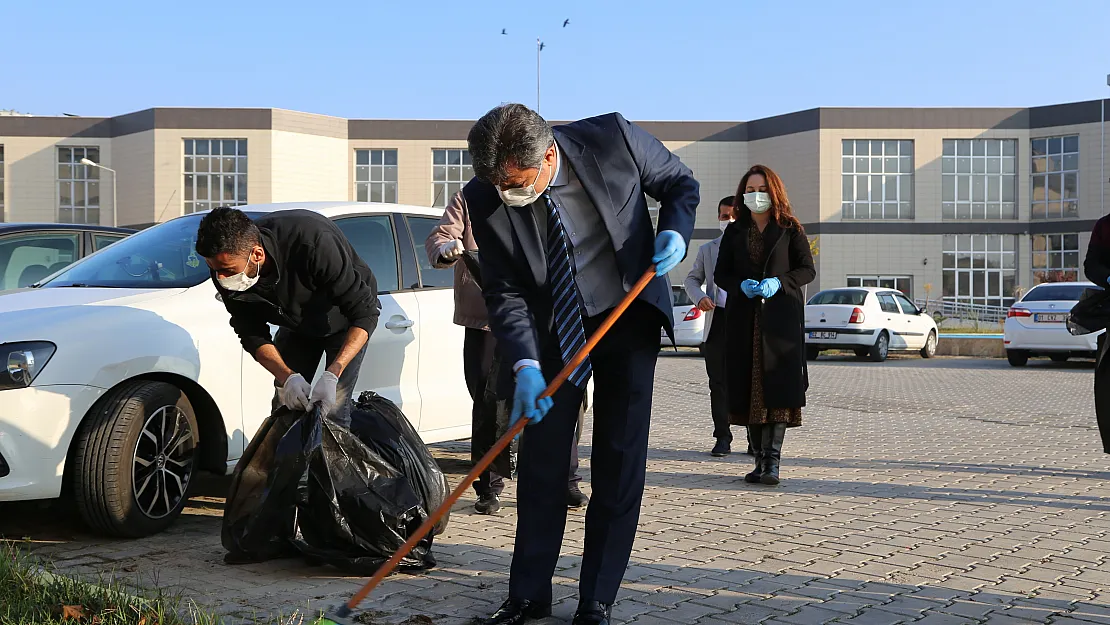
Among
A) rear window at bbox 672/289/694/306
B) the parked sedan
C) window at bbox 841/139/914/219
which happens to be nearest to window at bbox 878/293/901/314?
rear window at bbox 672/289/694/306

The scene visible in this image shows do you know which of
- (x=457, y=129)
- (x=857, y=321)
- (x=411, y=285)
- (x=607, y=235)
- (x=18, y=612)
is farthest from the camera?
(x=457, y=129)

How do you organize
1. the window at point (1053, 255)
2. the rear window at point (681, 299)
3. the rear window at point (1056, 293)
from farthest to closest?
the window at point (1053, 255) → the rear window at point (681, 299) → the rear window at point (1056, 293)

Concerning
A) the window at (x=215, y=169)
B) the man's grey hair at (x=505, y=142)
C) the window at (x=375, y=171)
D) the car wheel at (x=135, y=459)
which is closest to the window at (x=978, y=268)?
the window at (x=375, y=171)

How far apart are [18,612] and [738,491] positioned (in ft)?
13.7

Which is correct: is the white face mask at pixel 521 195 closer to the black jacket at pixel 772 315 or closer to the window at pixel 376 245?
the window at pixel 376 245

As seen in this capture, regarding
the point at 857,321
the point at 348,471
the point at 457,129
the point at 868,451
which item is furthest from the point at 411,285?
the point at 457,129

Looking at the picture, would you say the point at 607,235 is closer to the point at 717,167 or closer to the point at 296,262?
the point at 296,262

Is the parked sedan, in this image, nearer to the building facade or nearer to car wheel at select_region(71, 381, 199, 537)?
car wheel at select_region(71, 381, 199, 537)

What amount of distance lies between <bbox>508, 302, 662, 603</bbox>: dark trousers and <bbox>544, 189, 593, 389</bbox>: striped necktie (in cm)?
6

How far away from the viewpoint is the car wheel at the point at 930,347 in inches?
961

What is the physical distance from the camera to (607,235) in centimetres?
388

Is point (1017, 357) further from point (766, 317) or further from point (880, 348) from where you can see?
point (766, 317)

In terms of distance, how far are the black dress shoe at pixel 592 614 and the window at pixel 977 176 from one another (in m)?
50.6

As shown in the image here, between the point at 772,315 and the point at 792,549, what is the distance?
2178 mm
